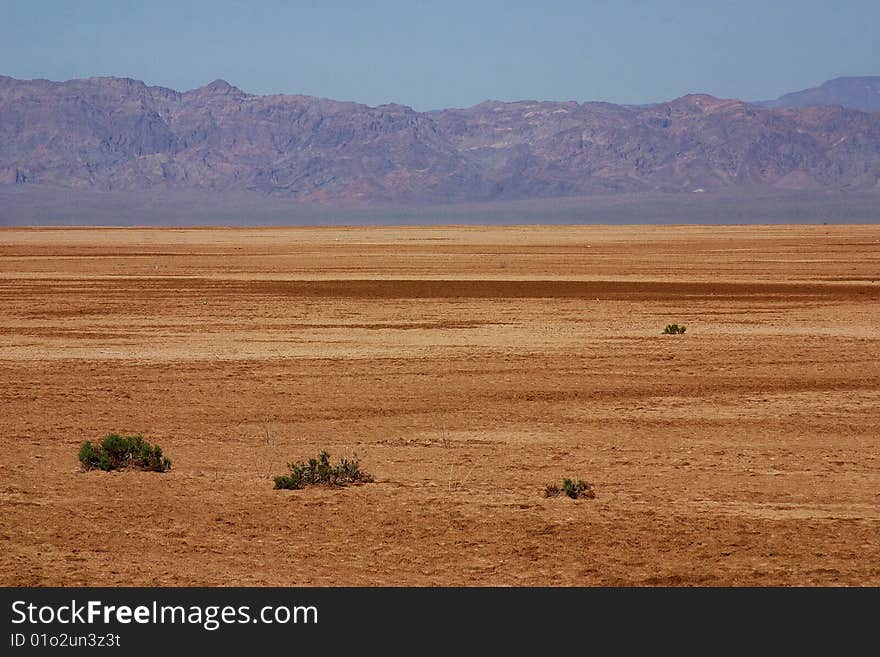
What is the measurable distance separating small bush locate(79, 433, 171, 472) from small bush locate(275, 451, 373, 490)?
4.60 feet

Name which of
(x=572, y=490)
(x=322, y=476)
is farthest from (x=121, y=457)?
(x=572, y=490)

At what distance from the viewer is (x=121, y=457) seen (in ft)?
42.1

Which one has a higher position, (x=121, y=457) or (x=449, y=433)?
(x=121, y=457)

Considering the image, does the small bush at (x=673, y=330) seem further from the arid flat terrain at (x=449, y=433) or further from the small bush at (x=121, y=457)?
the small bush at (x=121, y=457)

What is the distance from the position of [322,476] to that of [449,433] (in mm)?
3542

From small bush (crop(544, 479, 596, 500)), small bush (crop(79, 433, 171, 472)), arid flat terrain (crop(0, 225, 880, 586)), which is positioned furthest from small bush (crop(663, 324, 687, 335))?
small bush (crop(79, 433, 171, 472))

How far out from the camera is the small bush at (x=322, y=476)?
1181cm

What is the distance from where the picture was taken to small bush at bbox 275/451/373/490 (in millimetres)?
11812

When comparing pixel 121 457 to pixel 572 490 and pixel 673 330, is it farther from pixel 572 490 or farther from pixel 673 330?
pixel 673 330

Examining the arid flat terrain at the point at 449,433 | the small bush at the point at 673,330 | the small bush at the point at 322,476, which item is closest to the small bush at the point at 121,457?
the arid flat terrain at the point at 449,433

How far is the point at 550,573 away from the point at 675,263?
43965 mm

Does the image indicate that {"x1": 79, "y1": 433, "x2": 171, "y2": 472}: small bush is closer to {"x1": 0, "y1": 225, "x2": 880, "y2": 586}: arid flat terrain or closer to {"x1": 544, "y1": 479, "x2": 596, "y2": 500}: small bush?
{"x1": 0, "y1": 225, "x2": 880, "y2": 586}: arid flat terrain

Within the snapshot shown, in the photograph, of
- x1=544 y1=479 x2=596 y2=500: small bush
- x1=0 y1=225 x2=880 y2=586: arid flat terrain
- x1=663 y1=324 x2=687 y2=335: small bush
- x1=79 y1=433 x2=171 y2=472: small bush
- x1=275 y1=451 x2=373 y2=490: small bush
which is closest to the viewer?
x1=0 y1=225 x2=880 y2=586: arid flat terrain
